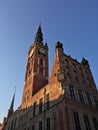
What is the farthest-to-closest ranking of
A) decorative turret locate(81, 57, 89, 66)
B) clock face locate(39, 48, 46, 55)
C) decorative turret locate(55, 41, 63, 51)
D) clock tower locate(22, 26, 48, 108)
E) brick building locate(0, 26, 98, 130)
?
clock face locate(39, 48, 46, 55)
clock tower locate(22, 26, 48, 108)
decorative turret locate(81, 57, 89, 66)
decorative turret locate(55, 41, 63, 51)
brick building locate(0, 26, 98, 130)

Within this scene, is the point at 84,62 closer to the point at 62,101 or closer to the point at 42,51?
the point at 62,101

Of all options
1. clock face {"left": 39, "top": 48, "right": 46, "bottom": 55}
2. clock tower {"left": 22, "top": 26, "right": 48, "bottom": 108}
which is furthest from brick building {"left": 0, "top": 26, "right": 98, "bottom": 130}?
clock face {"left": 39, "top": 48, "right": 46, "bottom": 55}

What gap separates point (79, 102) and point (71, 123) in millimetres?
4691

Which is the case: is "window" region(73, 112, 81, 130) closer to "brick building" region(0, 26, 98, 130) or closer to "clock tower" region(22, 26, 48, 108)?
"brick building" region(0, 26, 98, 130)

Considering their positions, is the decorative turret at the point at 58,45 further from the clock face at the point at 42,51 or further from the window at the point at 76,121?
the window at the point at 76,121

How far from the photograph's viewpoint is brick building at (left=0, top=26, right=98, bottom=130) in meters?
20.9

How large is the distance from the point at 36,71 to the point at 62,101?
18.9 m

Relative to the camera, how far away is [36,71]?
3928 centimetres

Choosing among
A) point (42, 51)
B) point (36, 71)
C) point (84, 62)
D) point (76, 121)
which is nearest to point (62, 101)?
point (76, 121)

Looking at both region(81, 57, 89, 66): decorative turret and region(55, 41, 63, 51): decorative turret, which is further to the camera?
region(81, 57, 89, 66): decorative turret

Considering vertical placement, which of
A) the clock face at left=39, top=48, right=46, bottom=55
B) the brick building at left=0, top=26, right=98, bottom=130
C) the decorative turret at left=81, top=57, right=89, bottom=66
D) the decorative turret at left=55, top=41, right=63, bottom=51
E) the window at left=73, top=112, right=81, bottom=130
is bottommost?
the window at left=73, top=112, right=81, bottom=130

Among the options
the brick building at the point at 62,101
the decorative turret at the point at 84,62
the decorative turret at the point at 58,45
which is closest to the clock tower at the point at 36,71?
the brick building at the point at 62,101

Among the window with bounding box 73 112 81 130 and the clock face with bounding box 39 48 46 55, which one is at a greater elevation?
the clock face with bounding box 39 48 46 55

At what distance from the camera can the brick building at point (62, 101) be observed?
68.4ft
